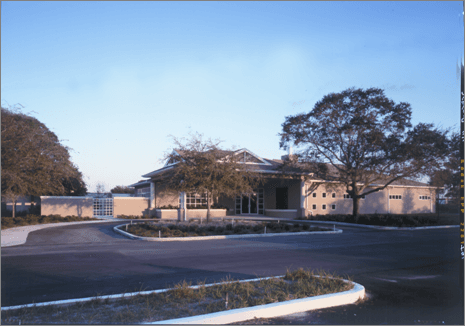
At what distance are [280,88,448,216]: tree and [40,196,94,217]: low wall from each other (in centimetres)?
1604

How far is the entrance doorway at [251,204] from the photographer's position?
1393 inches

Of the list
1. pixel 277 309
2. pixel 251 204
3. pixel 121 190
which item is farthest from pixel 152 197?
pixel 121 190

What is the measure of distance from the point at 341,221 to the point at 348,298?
23014 millimetres

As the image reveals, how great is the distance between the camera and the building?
31797mm

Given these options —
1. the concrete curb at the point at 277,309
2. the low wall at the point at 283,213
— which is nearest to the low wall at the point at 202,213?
the low wall at the point at 283,213

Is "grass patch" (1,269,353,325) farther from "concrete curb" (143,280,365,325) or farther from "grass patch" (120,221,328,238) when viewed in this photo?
"grass patch" (120,221,328,238)

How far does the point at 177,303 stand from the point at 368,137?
23.0 metres

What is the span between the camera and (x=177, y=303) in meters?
6.54

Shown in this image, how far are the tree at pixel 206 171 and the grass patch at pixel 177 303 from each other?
14.0 metres

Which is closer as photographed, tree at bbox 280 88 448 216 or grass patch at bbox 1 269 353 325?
grass patch at bbox 1 269 353 325

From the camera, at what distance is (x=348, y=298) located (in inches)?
279

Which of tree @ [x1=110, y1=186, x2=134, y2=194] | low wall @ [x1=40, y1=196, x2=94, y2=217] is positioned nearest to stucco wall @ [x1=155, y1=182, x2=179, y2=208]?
low wall @ [x1=40, y1=196, x2=94, y2=217]

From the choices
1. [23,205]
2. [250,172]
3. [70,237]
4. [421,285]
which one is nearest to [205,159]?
[250,172]

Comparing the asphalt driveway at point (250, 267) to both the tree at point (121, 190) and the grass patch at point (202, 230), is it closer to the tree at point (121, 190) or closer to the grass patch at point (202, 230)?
the grass patch at point (202, 230)
